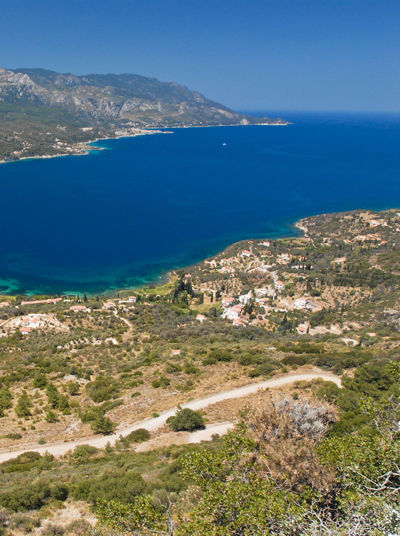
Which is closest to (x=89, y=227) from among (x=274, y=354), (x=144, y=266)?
(x=144, y=266)

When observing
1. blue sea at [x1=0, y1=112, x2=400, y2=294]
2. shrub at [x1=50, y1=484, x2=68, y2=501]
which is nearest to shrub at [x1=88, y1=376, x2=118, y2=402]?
shrub at [x1=50, y1=484, x2=68, y2=501]

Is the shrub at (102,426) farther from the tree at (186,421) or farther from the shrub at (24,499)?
the shrub at (24,499)

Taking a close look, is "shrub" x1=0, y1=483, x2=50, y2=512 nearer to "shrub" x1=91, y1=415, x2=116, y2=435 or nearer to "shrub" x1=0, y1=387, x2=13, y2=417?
"shrub" x1=91, y1=415, x2=116, y2=435

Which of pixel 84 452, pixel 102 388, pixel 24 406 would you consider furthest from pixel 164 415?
pixel 24 406

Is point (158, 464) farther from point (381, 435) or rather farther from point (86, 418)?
point (381, 435)

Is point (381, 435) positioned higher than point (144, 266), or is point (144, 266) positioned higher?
point (381, 435)

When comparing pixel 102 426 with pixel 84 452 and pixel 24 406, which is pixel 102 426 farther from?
pixel 24 406

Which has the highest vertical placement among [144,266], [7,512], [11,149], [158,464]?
[11,149]
